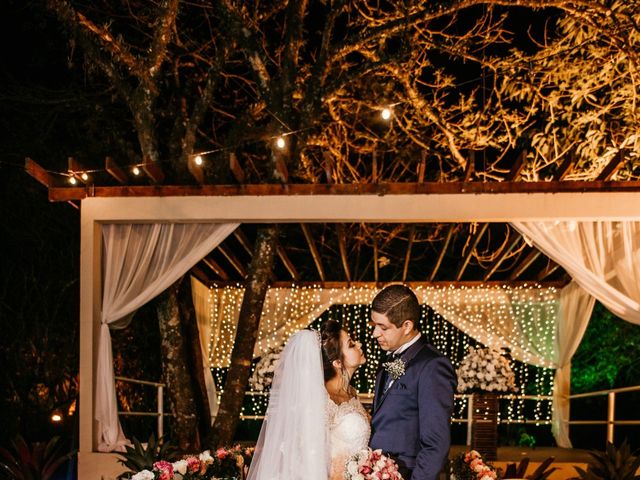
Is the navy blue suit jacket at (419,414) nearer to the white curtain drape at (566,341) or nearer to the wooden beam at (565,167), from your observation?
the wooden beam at (565,167)

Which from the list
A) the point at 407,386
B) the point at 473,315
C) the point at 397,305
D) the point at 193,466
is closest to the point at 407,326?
the point at 397,305

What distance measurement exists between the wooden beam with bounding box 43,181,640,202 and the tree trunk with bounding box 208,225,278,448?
2.11 feet

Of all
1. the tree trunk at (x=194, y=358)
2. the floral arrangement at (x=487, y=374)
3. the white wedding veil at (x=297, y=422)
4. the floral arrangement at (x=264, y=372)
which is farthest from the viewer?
the floral arrangement at (x=264, y=372)

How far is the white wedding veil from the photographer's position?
389cm

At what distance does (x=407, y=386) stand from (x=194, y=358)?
488 centimetres

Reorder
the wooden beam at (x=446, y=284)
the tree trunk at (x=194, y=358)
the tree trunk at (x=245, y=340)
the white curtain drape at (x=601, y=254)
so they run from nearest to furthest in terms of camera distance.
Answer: the white curtain drape at (x=601, y=254) < the tree trunk at (x=245, y=340) < the tree trunk at (x=194, y=358) < the wooden beam at (x=446, y=284)

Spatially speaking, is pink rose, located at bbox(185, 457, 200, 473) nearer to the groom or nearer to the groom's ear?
the groom

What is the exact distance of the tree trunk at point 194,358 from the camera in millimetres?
7844

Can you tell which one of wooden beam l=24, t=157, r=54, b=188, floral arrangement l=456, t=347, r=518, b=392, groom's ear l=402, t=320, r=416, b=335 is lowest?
floral arrangement l=456, t=347, r=518, b=392

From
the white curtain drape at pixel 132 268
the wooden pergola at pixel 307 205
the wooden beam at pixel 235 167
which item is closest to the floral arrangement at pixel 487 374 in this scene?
the wooden pergola at pixel 307 205

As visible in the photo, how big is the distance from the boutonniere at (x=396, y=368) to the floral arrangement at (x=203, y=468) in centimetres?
178

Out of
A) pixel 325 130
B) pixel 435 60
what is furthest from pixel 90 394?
pixel 435 60

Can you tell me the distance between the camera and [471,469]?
A: 461cm

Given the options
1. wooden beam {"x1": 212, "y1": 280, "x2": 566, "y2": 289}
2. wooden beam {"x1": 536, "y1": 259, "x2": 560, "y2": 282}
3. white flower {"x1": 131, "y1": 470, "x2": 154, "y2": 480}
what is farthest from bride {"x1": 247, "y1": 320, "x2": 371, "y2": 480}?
wooden beam {"x1": 212, "y1": 280, "x2": 566, "y2": 289}
